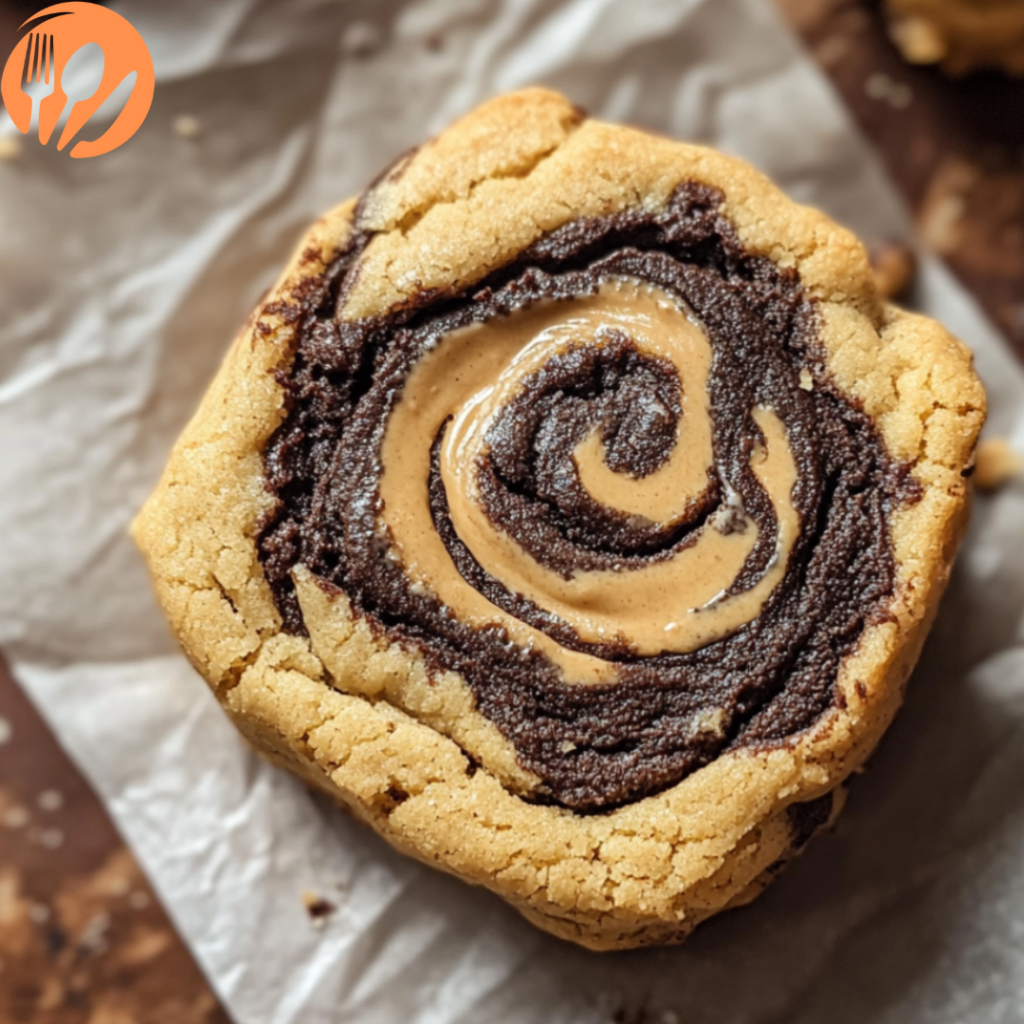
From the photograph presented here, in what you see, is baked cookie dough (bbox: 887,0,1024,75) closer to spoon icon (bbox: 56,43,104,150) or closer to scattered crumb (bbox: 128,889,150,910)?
spoon icon (bbox: 56,43,104,150)

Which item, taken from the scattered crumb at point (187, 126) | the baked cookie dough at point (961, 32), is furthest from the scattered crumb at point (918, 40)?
the scattered crumb at point (187, 126)

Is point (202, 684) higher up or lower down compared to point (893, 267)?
lower down

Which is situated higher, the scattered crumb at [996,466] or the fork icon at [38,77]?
the fork icon at [38,77]

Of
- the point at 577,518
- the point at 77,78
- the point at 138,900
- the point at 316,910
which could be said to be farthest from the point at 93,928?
the point at 77,78

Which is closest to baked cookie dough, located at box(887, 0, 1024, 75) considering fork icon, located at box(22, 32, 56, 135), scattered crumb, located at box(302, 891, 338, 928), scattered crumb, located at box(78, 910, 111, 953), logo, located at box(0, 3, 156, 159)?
logo, located at box(0, 3, 156, 159)

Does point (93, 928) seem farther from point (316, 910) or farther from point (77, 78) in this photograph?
point (77, 78)

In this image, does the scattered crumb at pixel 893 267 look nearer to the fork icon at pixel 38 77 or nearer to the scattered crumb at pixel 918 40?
the scattered crumb at pixel 918 40

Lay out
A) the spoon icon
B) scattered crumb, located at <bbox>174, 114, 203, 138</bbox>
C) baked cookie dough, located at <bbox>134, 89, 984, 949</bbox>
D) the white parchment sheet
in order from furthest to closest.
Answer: scattered crumb, located at <bbox>174, 114, 203, 138</bbox> → the spoon icon → the white parchment sheet → baked cookie dough, located at <bbox>134, 89, 984, 949</bbox>
